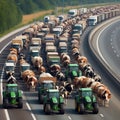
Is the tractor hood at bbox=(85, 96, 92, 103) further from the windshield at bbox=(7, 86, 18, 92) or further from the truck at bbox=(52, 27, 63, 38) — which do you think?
the truck at bbox=(52, 27, 63, 38)

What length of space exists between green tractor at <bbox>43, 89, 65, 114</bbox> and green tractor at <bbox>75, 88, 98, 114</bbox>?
7.29ft

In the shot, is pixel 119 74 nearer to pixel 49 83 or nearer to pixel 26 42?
pixel 49 83

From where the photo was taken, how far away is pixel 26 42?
161m

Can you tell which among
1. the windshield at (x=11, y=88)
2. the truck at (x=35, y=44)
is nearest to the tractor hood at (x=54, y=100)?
the windshield at (x=11, y=88)

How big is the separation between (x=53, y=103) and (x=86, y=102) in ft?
13.1

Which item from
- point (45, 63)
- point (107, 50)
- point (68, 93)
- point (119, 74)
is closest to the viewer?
point (68, 93)

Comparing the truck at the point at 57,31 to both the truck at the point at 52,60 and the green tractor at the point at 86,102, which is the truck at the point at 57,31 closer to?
the truck at the point at 52,60

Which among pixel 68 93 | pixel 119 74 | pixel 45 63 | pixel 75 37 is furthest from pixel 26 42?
pixel 68 93

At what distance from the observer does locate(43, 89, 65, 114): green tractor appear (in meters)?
80.7

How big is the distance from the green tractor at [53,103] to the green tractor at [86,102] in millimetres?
2222

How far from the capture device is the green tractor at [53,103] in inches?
3177

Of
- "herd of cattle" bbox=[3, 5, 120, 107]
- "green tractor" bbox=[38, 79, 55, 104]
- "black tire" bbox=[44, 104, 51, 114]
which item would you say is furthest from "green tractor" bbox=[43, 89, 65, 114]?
"herd of cattle" bbox=[3, 5, 120, 107]

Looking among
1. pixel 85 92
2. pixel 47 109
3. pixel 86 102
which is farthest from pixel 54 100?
pixel 85 92

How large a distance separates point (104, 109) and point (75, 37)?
82.6 meters
